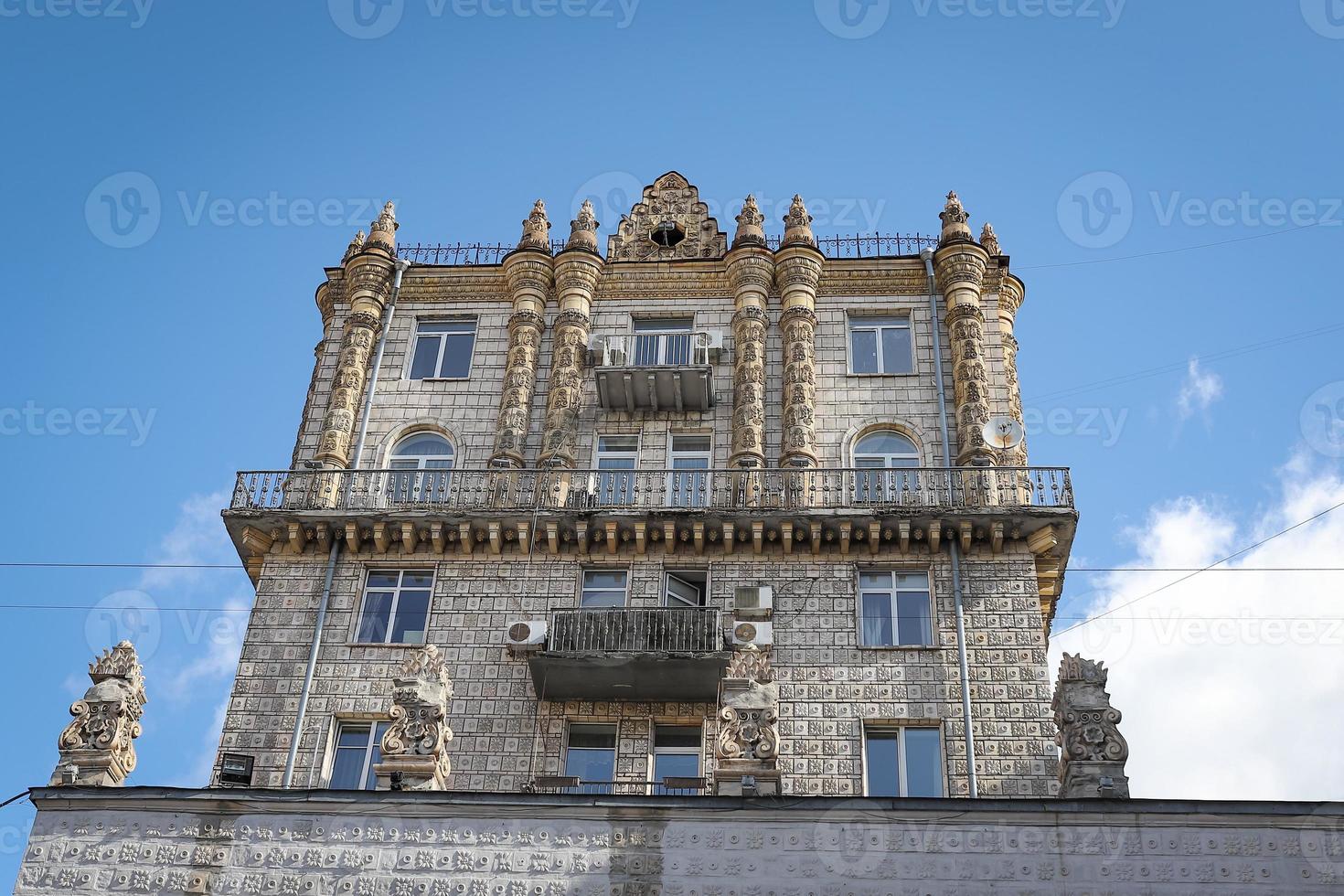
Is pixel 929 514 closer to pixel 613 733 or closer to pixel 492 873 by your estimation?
pixel 613 733

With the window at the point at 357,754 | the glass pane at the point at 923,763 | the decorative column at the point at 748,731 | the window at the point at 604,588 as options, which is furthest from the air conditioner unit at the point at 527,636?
the glass pane at the point at 923,763

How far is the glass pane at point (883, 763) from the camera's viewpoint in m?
24.2

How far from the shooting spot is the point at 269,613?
2647 cm

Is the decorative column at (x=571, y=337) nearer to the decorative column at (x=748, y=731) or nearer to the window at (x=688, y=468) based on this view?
the window at (x=688, y=468)

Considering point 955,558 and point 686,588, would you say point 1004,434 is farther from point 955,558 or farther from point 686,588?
point 686,588

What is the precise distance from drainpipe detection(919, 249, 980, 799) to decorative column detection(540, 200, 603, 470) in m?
6.76

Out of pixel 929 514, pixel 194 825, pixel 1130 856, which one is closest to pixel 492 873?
pixel 194 825

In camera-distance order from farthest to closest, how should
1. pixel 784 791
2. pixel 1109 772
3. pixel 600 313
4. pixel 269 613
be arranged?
pixel 600 313, pixel 269 613, pixel 784 791, pixel 1109 772

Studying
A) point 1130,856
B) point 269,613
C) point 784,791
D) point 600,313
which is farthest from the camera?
point 600,313

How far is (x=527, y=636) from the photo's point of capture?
82.6ft

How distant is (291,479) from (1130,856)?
16.3 m

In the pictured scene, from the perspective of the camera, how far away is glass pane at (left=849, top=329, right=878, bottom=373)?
1190 inches

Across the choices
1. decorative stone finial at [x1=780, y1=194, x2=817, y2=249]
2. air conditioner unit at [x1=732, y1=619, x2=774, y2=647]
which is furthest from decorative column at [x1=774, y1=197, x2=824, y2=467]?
air conditioner unit at [x1=732, y1=619, x2=774, y2=647]

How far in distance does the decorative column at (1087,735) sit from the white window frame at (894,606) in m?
4.17
